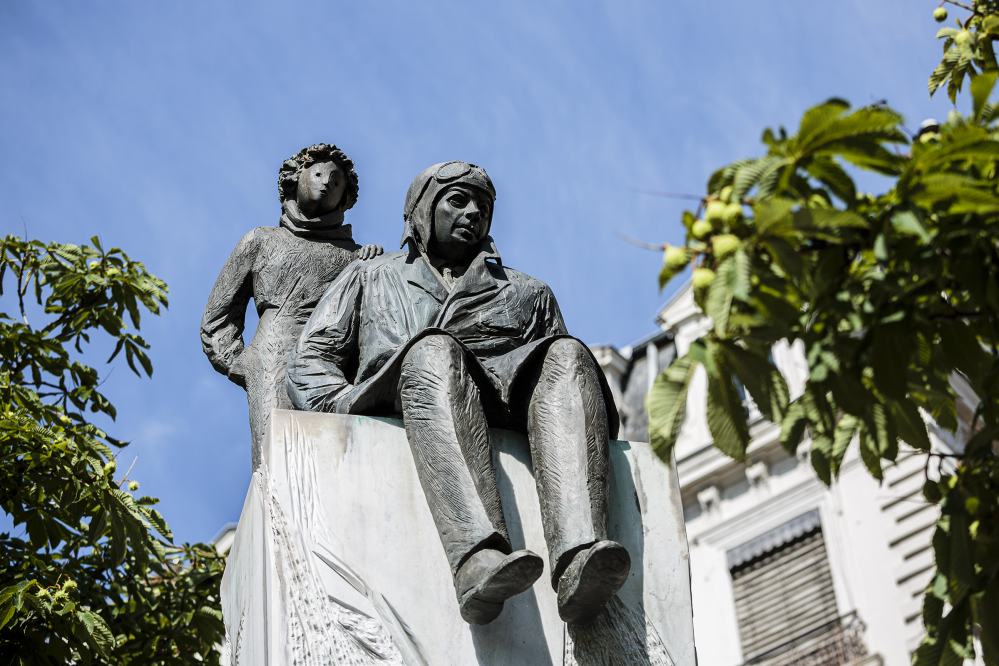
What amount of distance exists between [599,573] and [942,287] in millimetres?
1303

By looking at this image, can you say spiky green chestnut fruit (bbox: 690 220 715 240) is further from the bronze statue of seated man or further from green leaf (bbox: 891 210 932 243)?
the bronze statue of seated man

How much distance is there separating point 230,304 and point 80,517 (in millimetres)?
2237

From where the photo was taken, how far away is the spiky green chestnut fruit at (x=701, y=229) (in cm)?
336

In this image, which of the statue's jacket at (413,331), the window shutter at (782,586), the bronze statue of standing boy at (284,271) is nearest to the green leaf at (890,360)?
the statue's jacket at (413,331)

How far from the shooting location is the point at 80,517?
7.83 meters

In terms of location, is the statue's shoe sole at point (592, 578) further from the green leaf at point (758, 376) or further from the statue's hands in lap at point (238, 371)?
the statue's hands in lap at point (238, 371)

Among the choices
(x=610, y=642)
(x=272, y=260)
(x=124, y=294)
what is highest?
(x=124, y=294)

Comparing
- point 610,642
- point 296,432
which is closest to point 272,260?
point 296,432

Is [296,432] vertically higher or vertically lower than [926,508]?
lower

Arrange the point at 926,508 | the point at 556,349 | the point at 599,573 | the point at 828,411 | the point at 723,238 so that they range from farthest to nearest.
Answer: the point at 926,508 < the point at 556,349 < the point at 599,573 < the point at 828,411 < the point at 723,238

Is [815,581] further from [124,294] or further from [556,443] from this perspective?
[556,443]

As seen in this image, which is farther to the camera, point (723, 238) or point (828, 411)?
point (828, 411)

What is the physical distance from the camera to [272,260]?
619cm

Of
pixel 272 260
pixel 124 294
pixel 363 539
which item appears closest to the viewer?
pixel 363 539
